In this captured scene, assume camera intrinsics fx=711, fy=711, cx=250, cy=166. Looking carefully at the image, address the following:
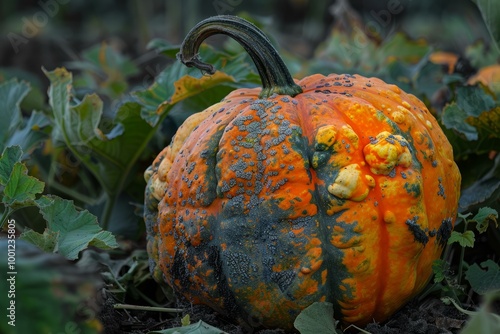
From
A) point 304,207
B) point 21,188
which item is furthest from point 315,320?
point 21,188

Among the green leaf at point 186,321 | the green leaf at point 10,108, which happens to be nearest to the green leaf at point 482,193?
the green leaf at point 186,321

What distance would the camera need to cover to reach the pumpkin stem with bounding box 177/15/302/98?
2082 millimetres

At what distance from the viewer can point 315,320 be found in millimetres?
1812

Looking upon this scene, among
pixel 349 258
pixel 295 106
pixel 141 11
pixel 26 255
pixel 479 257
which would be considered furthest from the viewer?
pixel 141 11

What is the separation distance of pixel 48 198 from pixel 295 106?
75 cm

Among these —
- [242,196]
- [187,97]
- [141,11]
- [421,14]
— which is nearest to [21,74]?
[141,11]

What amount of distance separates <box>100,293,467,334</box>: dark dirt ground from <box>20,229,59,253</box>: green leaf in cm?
26

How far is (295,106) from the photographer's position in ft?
6.66

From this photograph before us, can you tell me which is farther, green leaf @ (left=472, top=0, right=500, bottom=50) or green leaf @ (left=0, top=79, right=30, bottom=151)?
green leaf @ (left=0, top=79, right=30, bottom=151)

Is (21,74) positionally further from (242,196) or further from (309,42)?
(309,42)

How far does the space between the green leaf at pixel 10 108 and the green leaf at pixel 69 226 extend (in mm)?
869

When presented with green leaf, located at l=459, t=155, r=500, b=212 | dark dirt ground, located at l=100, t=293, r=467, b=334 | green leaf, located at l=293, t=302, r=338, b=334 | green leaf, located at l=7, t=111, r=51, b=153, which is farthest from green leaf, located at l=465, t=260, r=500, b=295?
green leaf, located at l=7, t=111, r=51, b=153

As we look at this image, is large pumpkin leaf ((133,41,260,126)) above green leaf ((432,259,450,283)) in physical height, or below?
above

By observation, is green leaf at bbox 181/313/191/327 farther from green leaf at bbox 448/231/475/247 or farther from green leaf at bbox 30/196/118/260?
green leaf at bbox 448/231/475/247
